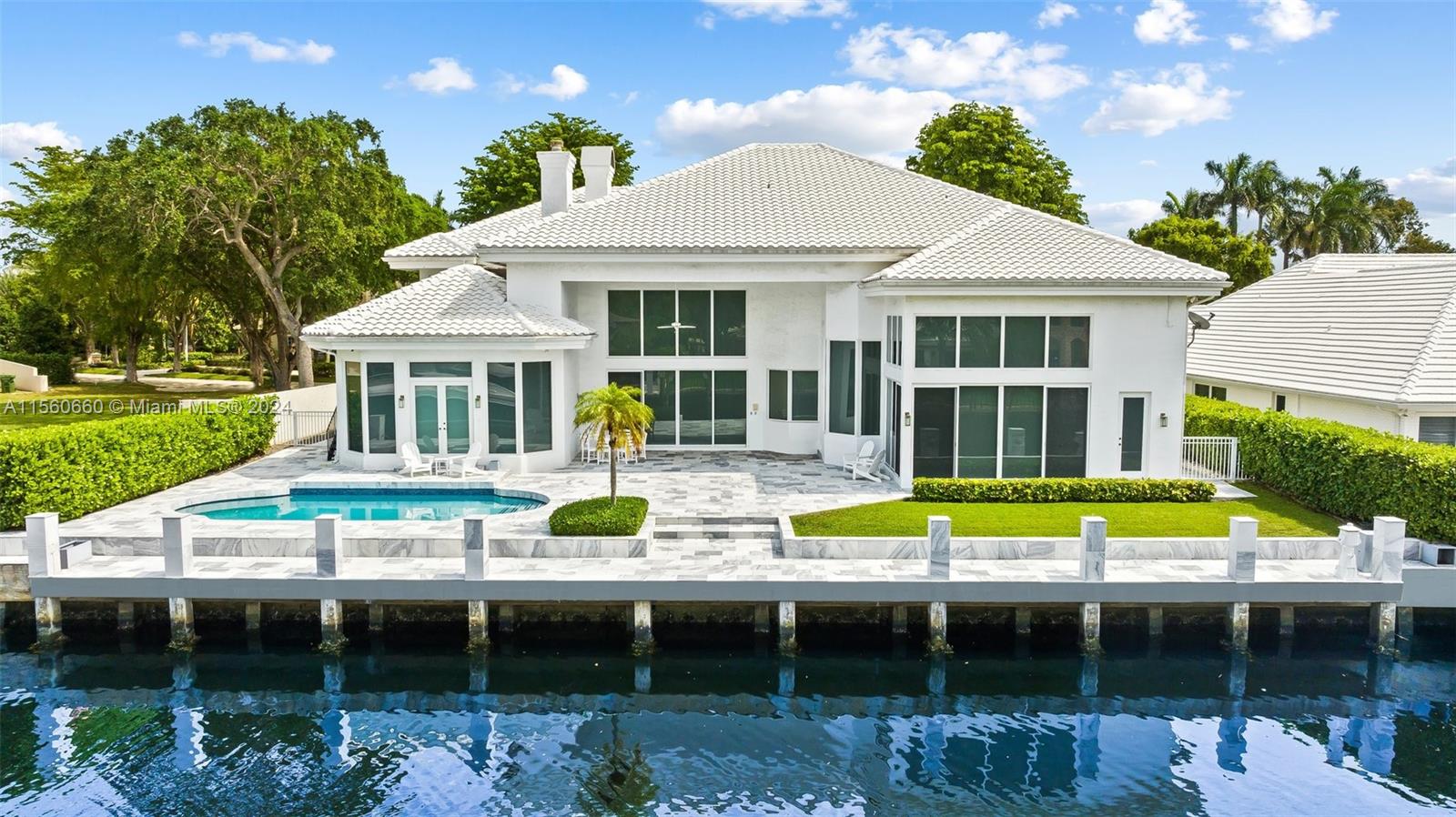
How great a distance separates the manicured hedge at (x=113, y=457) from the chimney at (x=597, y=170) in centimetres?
1180

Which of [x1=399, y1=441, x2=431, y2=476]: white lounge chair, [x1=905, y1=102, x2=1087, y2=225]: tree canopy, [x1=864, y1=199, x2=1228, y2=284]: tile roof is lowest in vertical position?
[x1=399, y1=441, x2=431, y2=476]: white lounge chair

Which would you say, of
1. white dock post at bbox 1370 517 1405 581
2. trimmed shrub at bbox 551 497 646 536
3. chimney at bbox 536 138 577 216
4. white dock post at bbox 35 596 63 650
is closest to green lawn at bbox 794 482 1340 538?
white dock post at bbox 1370 517 1405 581

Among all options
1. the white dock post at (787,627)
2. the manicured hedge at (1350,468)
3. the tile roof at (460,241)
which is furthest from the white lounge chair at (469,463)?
the manicured hedge at (1350,468)

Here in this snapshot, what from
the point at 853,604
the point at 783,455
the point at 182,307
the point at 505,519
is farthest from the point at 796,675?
the point at 182,307

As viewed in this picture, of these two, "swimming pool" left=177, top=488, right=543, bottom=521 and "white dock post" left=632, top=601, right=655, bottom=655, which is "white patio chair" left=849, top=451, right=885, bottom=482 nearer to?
"swimming pool" left=177, top=488, right=543, bottom=521

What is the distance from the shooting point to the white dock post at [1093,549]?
15250 mm

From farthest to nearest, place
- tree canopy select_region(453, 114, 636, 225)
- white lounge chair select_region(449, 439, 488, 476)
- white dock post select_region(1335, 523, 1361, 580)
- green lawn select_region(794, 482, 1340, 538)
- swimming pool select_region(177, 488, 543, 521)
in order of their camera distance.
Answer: tree canopy select_region(453, 114, 636, 225) < white lounge chair select_region(449, 439, 488, 476) < swimming pool select_region(177, 488, 543, 521) < green lawn select_region(794, 482, 1340, 538) < white dock post select_region(1335, 523, 1361, 580)

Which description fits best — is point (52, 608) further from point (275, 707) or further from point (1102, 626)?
point (1102, 626)

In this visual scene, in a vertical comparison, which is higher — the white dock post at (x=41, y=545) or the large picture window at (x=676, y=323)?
the large picture window at (x=676, y=323)

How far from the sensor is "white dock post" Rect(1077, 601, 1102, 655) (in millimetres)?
15633

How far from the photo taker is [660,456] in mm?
26719

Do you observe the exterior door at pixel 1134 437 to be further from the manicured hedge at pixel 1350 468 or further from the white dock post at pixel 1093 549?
the white dock post at pixel 1093 549

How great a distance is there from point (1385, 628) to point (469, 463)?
19.1 m

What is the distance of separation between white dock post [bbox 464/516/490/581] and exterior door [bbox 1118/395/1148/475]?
14.7 meters
